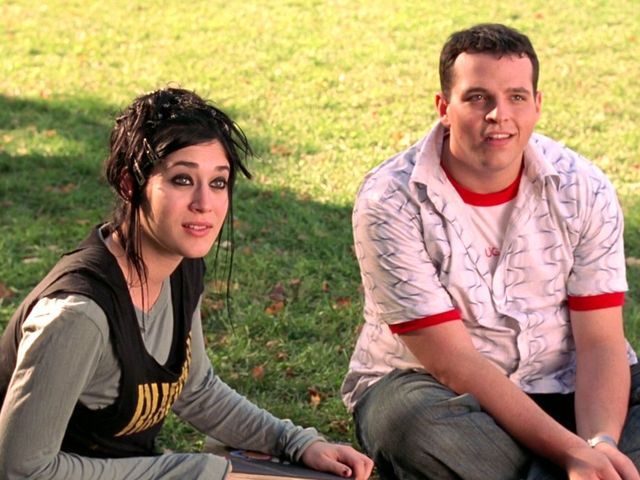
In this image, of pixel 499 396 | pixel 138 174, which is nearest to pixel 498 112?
pixel 499 396

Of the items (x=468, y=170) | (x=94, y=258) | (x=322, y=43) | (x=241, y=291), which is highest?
(x=322, y=43)

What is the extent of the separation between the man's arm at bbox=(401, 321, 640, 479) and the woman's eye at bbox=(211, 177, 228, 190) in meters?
0.85

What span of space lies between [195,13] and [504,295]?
920 cm

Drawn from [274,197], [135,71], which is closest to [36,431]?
[274,197]

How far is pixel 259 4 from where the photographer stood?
42.0ft

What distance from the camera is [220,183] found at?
3072 mm

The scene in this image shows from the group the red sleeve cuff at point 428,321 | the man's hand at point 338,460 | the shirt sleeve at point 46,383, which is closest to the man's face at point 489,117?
the red sleeve cuff at point 428,321

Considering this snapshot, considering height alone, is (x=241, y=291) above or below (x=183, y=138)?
below

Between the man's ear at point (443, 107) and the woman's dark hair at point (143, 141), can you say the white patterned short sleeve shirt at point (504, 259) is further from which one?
the woman's dark hair at point (143, 141)

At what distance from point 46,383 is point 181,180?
0.61 metres

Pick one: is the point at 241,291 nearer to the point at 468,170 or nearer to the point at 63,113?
the point at 468,170

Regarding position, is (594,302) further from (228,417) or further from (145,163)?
(145,163)

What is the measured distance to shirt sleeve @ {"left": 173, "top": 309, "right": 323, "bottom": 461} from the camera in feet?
11.0

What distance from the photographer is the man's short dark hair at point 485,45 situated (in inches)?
142
